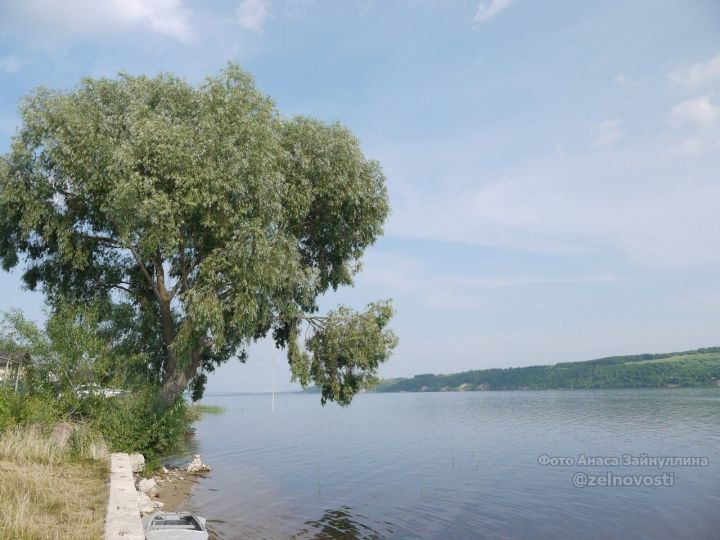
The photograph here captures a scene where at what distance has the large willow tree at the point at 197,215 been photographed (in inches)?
713

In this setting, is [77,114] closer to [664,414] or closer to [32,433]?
[32,433]

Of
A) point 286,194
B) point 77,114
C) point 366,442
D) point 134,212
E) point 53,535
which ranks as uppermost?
point 77,114

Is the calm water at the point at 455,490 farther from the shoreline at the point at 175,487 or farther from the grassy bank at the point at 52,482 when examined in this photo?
the grassy bank at the point at 52,482

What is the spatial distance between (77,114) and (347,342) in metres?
13.6

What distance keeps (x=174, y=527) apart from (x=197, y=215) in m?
10.9

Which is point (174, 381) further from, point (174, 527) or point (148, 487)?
point (174, 527)

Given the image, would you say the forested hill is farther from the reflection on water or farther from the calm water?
the reflection on water

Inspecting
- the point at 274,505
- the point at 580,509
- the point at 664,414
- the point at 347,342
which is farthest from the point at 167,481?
the point at 664,414

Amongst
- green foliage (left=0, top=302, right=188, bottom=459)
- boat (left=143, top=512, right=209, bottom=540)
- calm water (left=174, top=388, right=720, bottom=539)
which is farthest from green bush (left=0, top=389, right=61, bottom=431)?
boat (left=143, top=512, right=209, bottom=540)

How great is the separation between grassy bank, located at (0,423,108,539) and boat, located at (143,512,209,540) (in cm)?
129

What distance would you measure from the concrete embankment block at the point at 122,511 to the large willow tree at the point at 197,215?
5404 millimetres

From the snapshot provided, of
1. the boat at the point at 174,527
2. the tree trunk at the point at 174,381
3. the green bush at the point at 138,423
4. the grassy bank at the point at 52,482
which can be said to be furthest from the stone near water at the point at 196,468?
the boat at the point at 174,527

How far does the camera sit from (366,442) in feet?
135

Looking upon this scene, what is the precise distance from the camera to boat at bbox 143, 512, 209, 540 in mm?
12164
